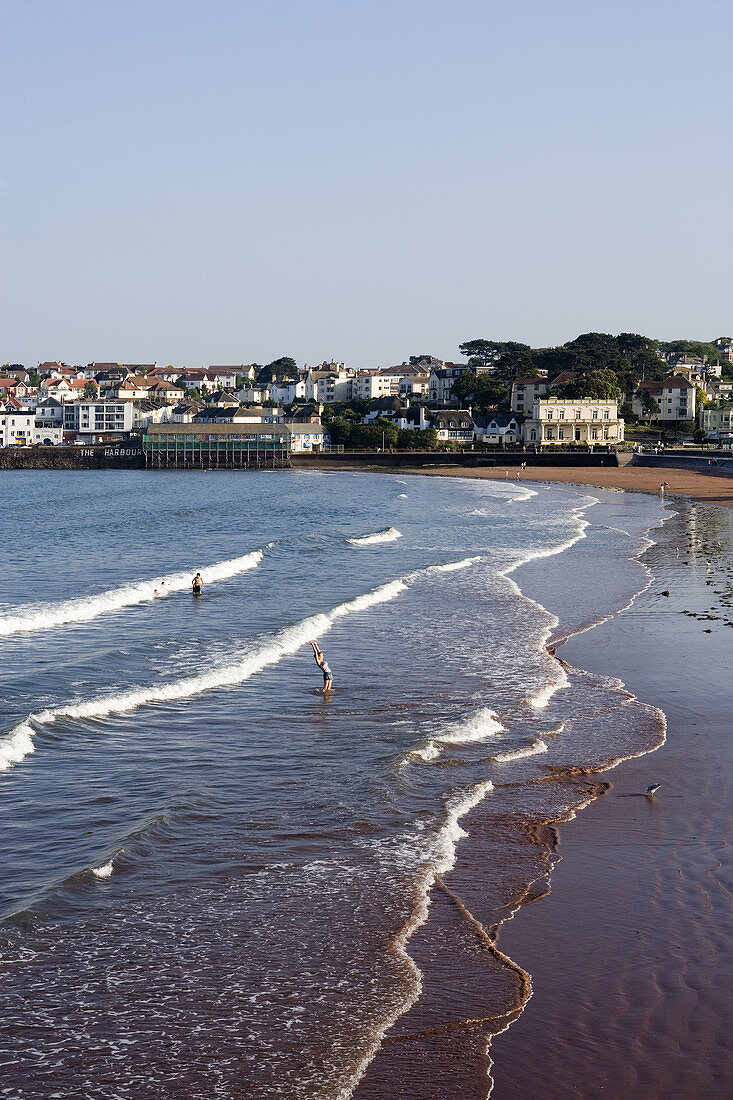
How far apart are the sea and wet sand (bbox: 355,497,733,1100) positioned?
0.45 ft

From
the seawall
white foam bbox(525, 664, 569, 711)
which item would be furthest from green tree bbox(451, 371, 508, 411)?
white foam bbox(525, 664, 569, 711)

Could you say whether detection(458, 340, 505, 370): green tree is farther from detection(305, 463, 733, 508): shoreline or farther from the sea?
the sea

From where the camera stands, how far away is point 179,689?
58.9ft

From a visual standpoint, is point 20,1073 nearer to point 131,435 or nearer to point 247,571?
point 247,571

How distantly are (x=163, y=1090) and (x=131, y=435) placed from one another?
14466cm

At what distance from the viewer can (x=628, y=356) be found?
16350 cm

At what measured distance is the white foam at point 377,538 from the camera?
137 feet

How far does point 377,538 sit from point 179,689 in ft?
86.5

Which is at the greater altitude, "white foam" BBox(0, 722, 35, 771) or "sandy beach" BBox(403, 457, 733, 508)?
"sandy beach" BBox(403, 457, 733, 508)

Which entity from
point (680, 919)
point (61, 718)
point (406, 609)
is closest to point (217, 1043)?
point (680, 919)

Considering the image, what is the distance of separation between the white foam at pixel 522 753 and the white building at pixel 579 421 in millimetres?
112507

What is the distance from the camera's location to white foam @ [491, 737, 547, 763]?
1442 cm

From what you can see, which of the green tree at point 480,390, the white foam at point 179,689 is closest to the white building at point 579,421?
the green tree at point 480,390

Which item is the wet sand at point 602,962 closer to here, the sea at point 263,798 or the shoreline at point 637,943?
the shoreline at point 637,943
